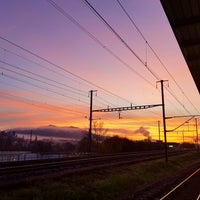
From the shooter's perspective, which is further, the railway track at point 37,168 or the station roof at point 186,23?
the railway track at point 37,168

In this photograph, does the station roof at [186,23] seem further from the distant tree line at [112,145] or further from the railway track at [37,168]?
the distant tree line at [112,145]

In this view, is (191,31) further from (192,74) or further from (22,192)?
(22,192)

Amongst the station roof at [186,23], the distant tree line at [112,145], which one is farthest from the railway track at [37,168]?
the distant tree line at [112,145]

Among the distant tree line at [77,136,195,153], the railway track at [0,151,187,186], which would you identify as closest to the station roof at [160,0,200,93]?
the railway track at [0,151,187,186]

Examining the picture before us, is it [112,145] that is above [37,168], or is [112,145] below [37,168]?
above

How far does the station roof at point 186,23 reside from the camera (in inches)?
372

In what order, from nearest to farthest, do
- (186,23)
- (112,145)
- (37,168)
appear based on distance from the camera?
(186,23), (37,168), (112,145)

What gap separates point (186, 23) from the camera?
34.8 feet

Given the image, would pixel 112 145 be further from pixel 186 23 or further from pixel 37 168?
pixel 186 23

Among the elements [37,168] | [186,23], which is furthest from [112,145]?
[186,23]

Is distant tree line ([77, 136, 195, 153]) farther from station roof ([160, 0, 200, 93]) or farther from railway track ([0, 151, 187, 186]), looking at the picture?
station roof ([160, 0, 200, 93])

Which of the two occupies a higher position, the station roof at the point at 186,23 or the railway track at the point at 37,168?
the station roof at the point at 186,23

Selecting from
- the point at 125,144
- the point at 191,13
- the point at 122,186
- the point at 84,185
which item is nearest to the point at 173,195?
the point at 122,186

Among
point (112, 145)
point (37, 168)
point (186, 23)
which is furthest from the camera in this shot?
point (112, 145)
